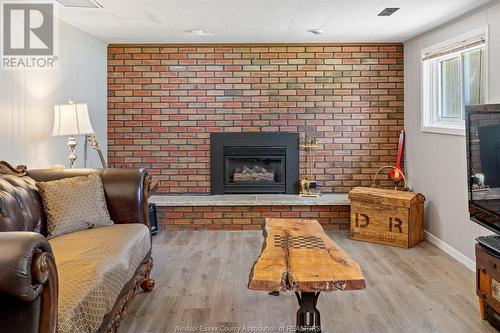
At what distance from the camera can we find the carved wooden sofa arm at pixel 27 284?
1311 mm

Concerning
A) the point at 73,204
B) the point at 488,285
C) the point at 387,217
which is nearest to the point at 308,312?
the point at 488,285

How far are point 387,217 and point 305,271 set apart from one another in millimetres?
2681

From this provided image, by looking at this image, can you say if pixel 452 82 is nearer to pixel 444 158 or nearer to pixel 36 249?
pixel 444 158

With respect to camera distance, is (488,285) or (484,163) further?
(484,163)

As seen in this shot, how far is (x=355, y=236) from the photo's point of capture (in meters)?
4.90

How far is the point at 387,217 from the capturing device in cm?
465

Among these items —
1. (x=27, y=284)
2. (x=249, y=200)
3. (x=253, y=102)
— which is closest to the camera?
(x=27, y=284)

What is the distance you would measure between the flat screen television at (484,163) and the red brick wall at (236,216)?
2406 mm

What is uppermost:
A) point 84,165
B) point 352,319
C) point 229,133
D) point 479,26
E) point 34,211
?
point 479,26

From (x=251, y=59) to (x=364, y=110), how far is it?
144 centimetres

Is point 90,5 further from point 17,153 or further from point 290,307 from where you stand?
point 290,307

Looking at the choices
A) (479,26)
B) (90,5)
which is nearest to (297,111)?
(479,26)

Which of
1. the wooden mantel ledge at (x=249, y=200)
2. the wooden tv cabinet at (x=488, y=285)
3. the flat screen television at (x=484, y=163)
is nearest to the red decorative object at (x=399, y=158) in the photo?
the wooden mantel ledge at (x=249, y=200)

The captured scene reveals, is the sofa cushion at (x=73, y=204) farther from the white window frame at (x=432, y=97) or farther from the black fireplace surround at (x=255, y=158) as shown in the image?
the white window frame at (x=432, y=97)
